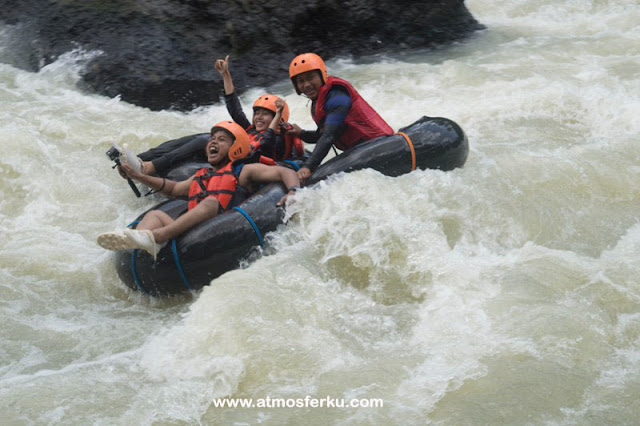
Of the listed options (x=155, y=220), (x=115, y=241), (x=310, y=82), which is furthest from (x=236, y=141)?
(x=115, y=241)

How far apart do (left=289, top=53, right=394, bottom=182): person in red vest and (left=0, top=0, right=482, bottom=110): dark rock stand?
11.3 ft

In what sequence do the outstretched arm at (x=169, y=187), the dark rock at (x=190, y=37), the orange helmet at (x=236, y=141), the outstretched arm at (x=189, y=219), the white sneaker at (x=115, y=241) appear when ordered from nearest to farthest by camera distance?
the white sneaker at (x=115, y=241)
the outstretched arm at (x=189, y=219)
the orange helmet at (x=236, y=141)
the outstretched arm at (x=169, y=187)
the dark rock at (x=190, y=37)

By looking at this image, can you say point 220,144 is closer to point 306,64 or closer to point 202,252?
point 202,252

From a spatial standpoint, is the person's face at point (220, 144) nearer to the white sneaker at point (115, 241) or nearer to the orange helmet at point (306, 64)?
the orange helmet at point (306, 64)

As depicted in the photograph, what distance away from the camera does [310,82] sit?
6.06 metres

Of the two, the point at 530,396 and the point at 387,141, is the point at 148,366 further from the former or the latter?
the point at 387,141

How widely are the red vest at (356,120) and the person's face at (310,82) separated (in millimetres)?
46

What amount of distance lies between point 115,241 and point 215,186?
2.97 ft

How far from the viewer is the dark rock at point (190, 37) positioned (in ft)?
30.9

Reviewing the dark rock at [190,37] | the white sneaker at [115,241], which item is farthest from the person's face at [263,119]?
the dark rock at [190,37]

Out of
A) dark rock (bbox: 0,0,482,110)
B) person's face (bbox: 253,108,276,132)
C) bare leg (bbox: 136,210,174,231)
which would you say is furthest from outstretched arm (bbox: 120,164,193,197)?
dark rock (bbox: 0,0,482,110)

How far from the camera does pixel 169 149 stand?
675 centimetres

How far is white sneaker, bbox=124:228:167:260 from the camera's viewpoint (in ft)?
16.0

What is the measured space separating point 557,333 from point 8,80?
7768 mm
